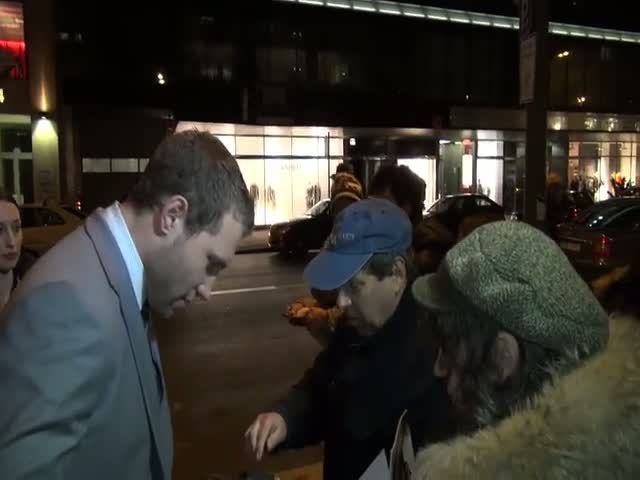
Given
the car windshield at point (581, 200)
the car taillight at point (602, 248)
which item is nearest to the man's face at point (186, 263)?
the car taillight at point (602, 248)

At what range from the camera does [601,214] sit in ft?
40.6

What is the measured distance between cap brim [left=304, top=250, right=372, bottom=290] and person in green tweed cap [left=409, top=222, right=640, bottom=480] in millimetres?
740

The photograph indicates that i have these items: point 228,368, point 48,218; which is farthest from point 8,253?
point 48,218

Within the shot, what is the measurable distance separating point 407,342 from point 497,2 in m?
34.4

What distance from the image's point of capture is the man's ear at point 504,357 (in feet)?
4.85

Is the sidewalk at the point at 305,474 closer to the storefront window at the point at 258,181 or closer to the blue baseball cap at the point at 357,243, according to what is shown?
the blue baseball cap at the point at 357,243

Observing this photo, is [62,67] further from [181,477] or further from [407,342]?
[407,342]

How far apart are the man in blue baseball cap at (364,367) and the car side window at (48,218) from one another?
517 inches

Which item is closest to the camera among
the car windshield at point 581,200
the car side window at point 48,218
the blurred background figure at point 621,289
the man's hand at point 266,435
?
the blurred background figure at point 621,289

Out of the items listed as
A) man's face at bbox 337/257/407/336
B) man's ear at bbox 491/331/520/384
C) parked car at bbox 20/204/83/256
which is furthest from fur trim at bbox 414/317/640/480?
parked car at bbox 20/204/83/256

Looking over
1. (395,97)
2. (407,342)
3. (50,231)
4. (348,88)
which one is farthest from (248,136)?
(407,342)

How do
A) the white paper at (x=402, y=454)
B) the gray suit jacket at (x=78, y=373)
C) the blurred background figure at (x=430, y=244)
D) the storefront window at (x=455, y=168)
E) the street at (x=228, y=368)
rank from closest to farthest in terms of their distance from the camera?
1. the gray suit jacket at (x=78, y=373)
2. the white paper at (x=402, y=454)
3. the blurred background figure at (x=430, y=244)
4. the street at (x=228, y=368)
5. the storefront window at (x=455, y=168)

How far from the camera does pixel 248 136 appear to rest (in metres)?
26.8

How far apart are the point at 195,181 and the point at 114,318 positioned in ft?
1.18
